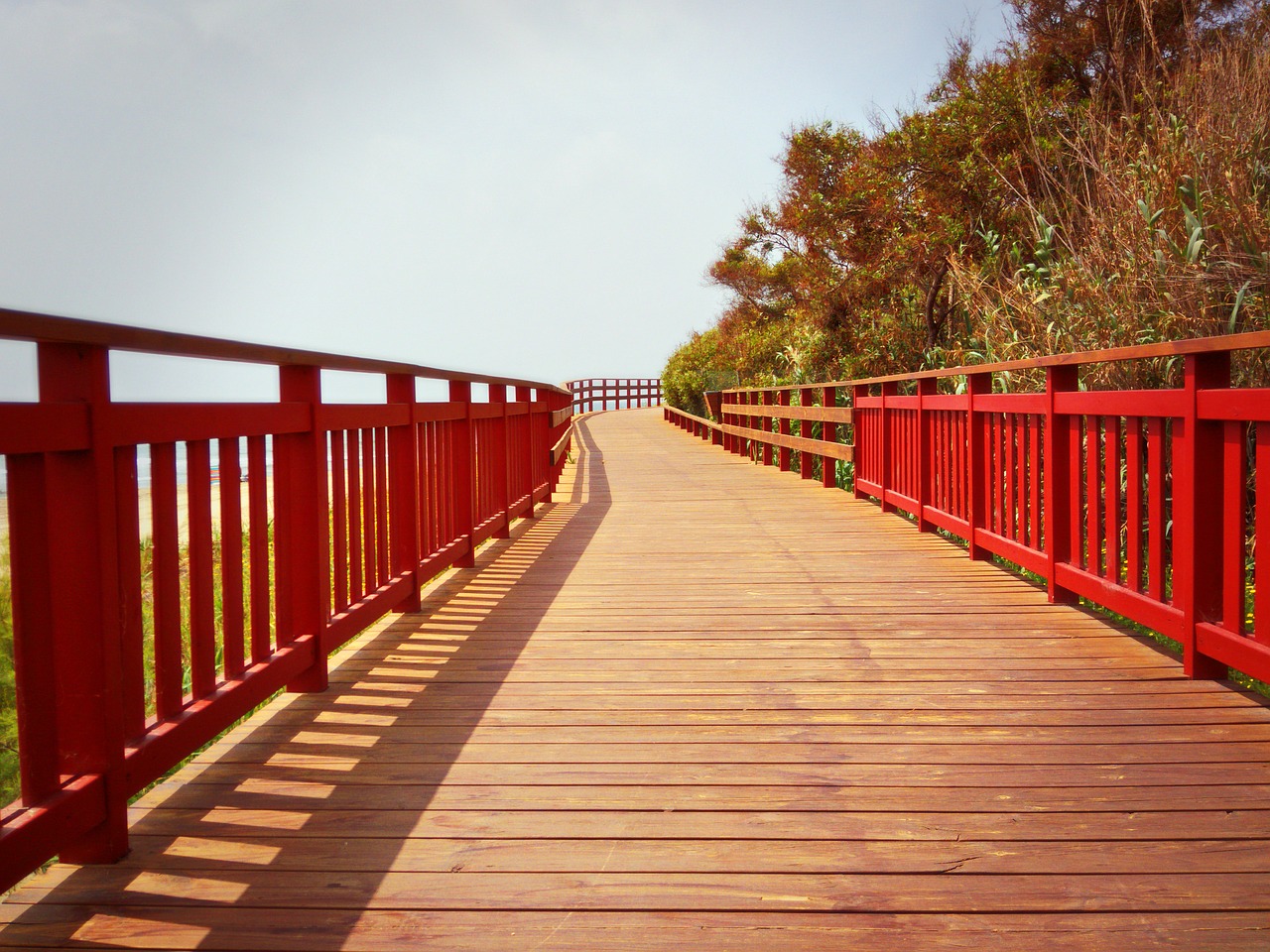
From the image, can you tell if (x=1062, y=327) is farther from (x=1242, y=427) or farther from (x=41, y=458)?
(x=41, y=458)

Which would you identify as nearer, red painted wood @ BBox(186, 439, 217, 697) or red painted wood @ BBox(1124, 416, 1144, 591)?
red painted wood @ BBox(186, 439, 217, 697)

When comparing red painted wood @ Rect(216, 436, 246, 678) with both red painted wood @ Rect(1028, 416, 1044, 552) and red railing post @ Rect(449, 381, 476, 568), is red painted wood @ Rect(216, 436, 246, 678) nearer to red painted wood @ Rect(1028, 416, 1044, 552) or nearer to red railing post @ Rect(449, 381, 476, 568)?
red railing post @ Rect(449, 381, 476, 568)

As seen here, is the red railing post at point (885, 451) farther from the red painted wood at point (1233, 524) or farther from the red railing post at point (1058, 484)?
the red painted wood at point (1233, 524)

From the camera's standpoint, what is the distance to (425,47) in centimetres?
2752

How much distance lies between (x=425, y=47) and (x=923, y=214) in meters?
18.4

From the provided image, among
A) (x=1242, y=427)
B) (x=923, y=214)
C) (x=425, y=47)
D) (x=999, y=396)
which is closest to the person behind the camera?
(x=1242, y=427)

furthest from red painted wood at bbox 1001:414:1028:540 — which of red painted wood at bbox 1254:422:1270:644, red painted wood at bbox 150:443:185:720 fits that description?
red painted wood at bbox 150:443:185:720

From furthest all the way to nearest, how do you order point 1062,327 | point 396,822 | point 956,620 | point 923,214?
1. point 923,214
2. point 1062,327
3. point 956,620
4. point 396,822

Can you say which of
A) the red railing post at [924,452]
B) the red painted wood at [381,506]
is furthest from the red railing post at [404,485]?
the red railing post at [924,452]

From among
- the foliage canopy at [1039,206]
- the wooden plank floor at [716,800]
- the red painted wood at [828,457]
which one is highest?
the foliage canopy at [1039,206]

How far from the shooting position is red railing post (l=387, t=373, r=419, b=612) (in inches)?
168

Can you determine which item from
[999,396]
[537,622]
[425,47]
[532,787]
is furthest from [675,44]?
[425,47]

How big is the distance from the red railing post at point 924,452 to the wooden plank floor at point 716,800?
2.47 metres

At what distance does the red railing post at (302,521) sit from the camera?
123 inches
